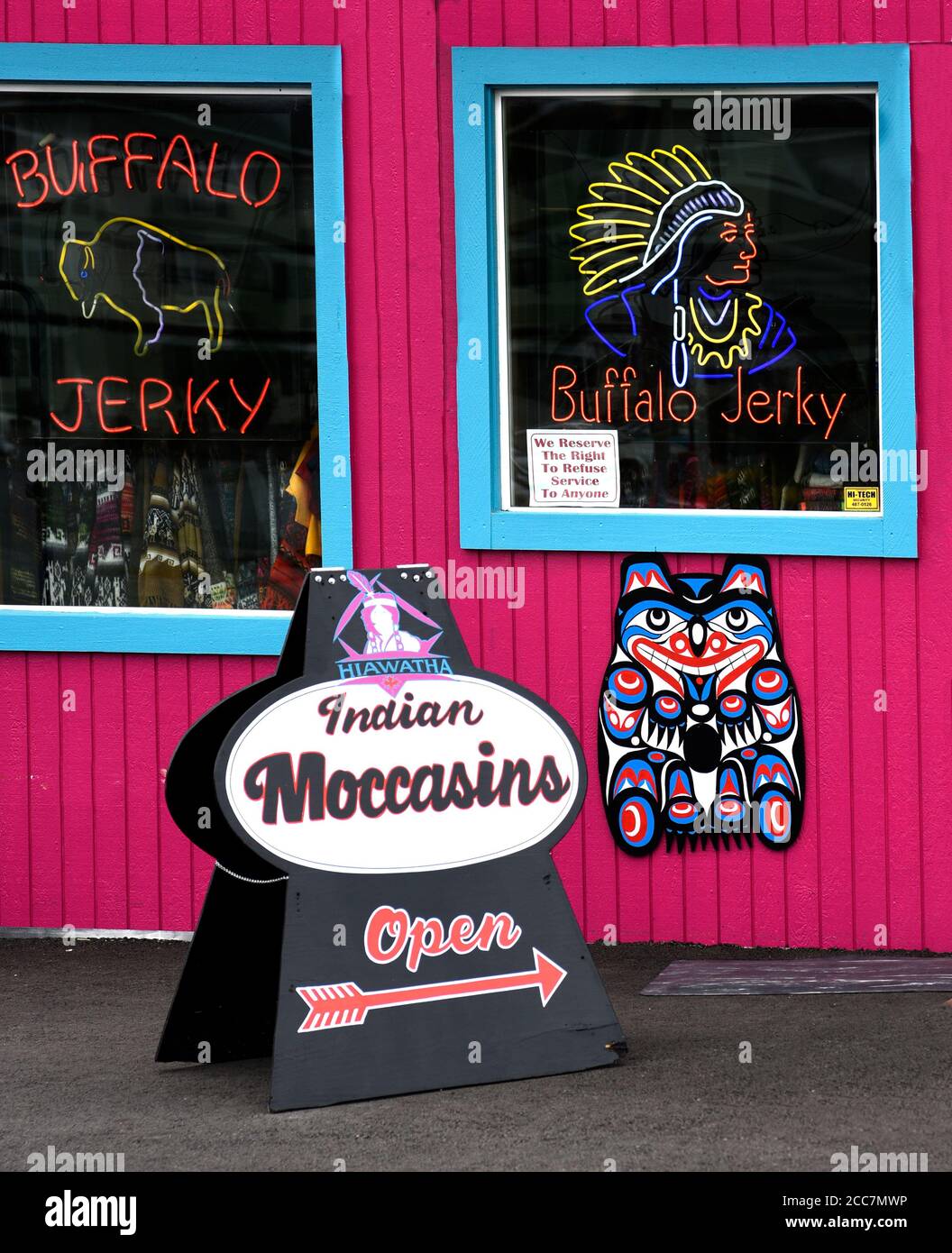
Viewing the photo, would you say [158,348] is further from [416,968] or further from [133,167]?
[416,968]

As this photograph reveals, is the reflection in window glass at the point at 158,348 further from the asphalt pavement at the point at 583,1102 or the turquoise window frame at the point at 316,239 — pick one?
the asphalt pavement at the point at 583,1102

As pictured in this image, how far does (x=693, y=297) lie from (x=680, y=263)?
13 cm

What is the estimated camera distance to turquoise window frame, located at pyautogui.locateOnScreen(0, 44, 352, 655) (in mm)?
6383

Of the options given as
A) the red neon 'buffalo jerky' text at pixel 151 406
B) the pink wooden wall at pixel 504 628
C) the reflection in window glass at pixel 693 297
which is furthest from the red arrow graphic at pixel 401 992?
the red neon 'buffalo jerky' text at pixel 151 406

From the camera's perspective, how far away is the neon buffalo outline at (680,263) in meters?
6.34

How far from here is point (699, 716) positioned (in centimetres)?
633

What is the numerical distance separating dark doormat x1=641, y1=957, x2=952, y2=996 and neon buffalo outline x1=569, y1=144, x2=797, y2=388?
2151mm

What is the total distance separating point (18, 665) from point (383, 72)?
104 inches

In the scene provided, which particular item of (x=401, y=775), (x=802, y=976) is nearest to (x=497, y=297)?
(x=401, y=775)

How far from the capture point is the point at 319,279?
644 cm

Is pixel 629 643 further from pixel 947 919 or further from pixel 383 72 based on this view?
pixel 383 72

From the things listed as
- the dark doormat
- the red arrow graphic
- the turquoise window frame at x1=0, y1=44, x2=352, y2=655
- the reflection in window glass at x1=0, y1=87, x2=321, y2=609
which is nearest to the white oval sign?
the red arrow graphic

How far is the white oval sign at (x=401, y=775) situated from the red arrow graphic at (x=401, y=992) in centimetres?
32

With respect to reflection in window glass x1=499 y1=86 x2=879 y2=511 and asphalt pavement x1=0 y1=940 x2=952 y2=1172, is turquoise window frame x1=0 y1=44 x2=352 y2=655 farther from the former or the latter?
asphalt pavement x1=0 y1=940 x2=952 y2=1172
